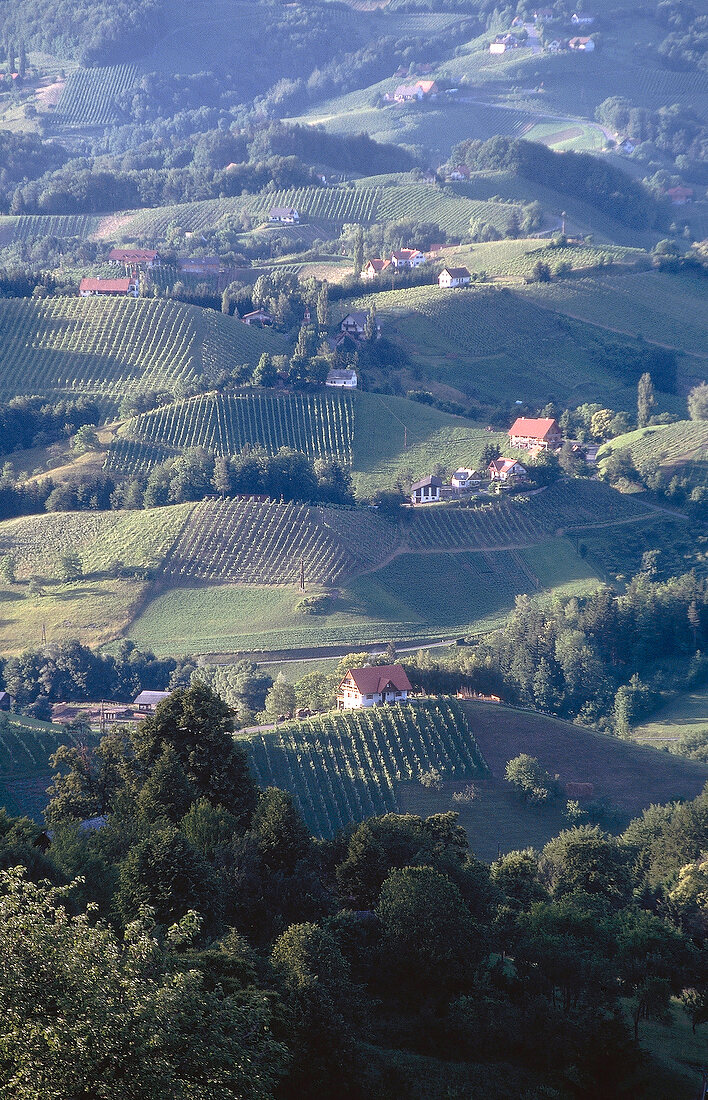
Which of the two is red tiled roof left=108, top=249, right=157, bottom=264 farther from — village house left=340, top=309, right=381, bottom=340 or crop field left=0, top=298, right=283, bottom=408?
village house left=340, top=309, right=381, bottom=340

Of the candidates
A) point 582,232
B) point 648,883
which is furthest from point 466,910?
point 582,232

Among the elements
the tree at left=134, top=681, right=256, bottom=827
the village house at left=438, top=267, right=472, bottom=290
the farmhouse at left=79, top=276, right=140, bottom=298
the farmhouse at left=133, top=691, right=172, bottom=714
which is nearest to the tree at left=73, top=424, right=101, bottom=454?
the farmhouse at left=79, top=276, right=140, bottom=298

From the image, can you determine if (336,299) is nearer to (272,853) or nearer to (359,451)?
(359,451)

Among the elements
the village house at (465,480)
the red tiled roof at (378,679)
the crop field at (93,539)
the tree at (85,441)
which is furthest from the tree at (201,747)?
the tree at (85,441)

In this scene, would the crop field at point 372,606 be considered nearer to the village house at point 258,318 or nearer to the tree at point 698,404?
the tree at point 698,404

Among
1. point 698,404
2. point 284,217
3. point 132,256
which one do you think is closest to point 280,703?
point 698,404
